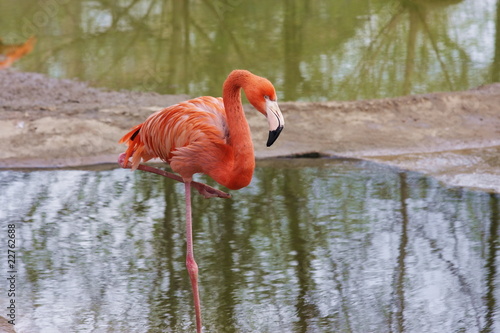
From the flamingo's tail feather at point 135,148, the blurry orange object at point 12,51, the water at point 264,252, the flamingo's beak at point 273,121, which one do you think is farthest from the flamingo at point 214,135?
the blurry orange object at point 12,51

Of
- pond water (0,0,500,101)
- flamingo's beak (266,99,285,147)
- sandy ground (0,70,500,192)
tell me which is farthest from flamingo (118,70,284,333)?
pond water (0,0,500,101)

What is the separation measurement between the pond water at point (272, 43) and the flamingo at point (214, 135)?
369 centimetres

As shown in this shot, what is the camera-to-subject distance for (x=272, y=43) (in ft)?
31.9

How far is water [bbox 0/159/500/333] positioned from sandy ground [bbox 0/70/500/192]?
0.90ft

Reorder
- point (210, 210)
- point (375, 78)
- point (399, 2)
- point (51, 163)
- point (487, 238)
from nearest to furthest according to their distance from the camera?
point (487, 238) → point (210, 210) → point (51, 163) → point (375, 78) → point (399, 2)

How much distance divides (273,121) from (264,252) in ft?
6.03

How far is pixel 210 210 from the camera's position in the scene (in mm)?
5773

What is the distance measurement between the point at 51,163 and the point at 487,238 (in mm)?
3843

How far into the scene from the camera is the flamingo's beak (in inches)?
131

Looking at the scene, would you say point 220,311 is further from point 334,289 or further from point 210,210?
point 210,210

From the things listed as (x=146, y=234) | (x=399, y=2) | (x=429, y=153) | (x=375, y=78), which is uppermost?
(x=399, y=2)

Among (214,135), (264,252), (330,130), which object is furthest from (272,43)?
(214,135)

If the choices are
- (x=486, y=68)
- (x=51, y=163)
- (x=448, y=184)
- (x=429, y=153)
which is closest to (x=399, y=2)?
(x=486, y=68)

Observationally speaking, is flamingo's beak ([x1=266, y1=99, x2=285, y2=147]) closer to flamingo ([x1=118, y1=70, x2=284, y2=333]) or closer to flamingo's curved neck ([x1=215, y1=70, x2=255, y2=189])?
flamingo ([x1=118, y1=70, x2=284, y2=333])
